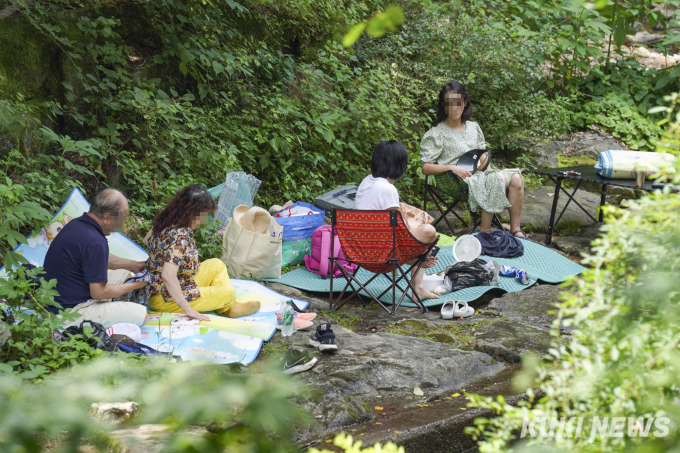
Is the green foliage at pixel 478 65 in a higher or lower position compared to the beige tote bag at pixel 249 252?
higher

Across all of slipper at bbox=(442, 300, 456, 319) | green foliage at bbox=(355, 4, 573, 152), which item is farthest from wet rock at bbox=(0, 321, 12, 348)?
A: green foliage at bbox=(355, 4, 573, 152)

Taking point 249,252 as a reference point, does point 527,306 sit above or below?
below

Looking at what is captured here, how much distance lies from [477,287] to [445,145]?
1.83 meters

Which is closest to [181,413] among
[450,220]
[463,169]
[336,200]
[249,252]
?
[249,252]

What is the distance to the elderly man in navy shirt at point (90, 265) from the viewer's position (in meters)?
2.97

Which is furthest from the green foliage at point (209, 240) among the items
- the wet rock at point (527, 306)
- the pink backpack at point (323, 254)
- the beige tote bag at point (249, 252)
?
the wet rock at point (527, 306)

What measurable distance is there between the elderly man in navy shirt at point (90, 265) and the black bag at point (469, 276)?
2324mm

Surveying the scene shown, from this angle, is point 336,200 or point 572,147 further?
point 572,147

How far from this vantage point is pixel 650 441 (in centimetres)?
97

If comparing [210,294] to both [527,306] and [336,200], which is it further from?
[336,200]

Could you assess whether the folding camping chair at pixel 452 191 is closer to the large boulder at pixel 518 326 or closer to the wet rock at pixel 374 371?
the large boulder at pixel 518 326

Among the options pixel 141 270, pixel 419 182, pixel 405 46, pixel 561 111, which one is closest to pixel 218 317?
pixel 141 270

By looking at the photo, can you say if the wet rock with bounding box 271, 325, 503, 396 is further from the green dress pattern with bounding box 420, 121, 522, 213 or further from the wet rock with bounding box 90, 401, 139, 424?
the green dress pattern with bounding box 420, 121, 522, 213

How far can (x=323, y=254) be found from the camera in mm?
4582
